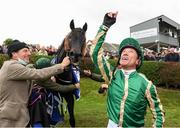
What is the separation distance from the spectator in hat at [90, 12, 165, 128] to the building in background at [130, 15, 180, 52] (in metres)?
34.0

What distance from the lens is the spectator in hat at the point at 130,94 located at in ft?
13.1

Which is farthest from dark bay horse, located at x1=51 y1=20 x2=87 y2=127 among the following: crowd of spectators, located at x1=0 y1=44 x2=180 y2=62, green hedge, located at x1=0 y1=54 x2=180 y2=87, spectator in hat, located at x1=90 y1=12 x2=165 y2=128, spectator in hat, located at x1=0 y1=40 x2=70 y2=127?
green hedge, located at x1=0 y1=54 x2=180 y2=87

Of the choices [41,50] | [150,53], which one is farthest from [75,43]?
[150,53]

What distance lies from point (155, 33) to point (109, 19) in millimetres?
36671

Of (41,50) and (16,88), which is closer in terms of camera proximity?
(16,88)

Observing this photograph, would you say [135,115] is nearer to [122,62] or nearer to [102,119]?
[122,62]

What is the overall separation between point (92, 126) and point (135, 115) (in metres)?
6.19

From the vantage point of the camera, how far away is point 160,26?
142 ft

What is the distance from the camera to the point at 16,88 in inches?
215

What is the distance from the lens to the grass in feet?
35.4

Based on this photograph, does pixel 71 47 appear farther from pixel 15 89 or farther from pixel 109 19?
pixel 109 19

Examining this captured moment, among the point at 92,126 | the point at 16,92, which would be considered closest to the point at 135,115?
the point at 16,92

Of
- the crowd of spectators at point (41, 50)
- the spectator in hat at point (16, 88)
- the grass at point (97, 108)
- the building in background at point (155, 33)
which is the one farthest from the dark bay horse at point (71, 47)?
the building in background at point (155, 33)

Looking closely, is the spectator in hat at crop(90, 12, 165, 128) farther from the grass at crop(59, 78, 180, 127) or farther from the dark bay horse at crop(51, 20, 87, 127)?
the grass at crop(59, 78, 180, 127)
